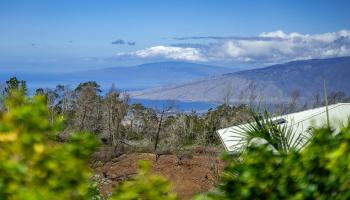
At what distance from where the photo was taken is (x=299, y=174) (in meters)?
3.65

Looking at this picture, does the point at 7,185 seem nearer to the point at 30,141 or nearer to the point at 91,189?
the point at 30,141

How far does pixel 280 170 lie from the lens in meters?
3.71

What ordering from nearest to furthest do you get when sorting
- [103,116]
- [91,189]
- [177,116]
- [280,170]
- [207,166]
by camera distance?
[280,170]
[91,189]
[207,166]
[103,116]
[177,116]

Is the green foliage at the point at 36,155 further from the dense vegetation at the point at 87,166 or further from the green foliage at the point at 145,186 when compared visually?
the green foliage at the point at 145,186

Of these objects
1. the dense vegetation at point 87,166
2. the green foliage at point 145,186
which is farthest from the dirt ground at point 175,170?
the green foliage at point 145,186

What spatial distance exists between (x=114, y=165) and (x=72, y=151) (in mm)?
25739

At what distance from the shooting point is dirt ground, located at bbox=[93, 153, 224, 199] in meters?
24.8

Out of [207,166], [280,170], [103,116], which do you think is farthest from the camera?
[103,116]

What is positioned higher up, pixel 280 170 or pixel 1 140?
pixel 1 140

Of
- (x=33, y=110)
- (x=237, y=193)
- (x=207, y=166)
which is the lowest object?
(x=207, y=166)

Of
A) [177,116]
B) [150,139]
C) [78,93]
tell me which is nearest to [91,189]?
[150,139]

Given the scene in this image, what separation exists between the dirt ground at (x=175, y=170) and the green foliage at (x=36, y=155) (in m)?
19.5

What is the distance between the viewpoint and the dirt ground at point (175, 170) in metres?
24.8

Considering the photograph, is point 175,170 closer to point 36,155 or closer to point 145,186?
point 145,186
